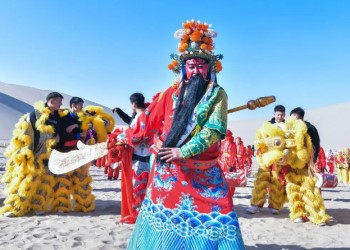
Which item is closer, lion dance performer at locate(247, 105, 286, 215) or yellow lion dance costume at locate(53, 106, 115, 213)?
yellow lion dance costume at locate(53, 106, 115, 213)

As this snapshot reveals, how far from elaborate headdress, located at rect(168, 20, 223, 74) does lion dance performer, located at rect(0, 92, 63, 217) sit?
11.0 ft

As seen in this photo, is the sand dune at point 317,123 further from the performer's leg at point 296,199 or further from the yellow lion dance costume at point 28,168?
the yellow lion dance costume at point 28,168

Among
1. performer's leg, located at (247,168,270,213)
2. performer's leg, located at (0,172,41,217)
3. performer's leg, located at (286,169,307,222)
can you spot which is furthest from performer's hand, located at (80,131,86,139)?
performer's leg, located at (286,169,307,222)

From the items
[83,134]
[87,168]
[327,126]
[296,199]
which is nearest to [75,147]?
[83,134]

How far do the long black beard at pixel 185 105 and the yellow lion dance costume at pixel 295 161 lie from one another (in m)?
3.35

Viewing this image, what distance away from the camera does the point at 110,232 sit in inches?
205

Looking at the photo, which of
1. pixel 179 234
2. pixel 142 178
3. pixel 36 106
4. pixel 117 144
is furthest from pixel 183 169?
pixel 36 106

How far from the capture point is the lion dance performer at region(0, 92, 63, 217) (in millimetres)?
6184

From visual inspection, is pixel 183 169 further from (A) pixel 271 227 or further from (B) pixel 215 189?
(A) pixel 271 227

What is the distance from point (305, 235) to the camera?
5.50m

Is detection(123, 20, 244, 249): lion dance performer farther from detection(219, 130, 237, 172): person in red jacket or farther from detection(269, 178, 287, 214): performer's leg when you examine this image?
detection(219, 130, 237, 172): person in red jacket

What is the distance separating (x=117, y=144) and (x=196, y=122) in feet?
2.84

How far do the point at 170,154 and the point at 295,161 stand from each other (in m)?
3.89

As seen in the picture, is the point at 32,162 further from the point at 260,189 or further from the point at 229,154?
the point at 229,154
